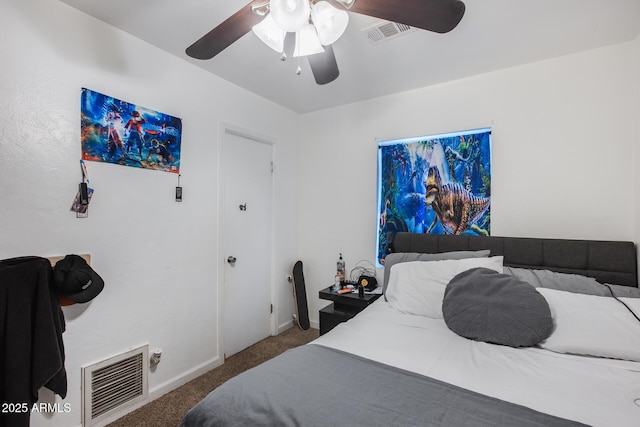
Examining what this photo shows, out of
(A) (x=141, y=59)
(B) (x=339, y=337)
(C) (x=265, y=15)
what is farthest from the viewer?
(A) (x=141, y=59)

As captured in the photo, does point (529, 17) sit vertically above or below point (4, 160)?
above

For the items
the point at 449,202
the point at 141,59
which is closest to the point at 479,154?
the point at 449,202

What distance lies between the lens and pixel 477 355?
4.82ft

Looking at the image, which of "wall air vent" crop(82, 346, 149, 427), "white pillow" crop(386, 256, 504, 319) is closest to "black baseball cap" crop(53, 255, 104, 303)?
"wall air vent" crop(82, 346, 149, 427)

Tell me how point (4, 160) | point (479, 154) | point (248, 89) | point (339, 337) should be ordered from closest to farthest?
1. point (4, 160)
2. point (339, 337)
3. point (479, 154)
4. point (248, 89)

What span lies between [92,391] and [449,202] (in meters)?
2.94

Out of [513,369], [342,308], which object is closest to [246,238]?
[342,308]

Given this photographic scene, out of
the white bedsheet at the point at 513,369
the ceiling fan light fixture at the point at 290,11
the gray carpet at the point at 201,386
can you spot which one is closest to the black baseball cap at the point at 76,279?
the gray carpet at the point at 201,386

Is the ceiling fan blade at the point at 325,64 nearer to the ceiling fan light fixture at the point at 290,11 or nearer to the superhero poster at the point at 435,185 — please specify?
the ceiling fan light fixture at the point at 290,11

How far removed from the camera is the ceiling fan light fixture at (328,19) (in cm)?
135

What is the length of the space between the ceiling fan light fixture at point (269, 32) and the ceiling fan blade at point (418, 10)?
0.42 meters

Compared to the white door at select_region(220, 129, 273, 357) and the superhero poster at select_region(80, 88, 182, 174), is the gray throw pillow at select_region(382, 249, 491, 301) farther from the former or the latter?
the superhero poster at select_region(80, 88, 182, 174)

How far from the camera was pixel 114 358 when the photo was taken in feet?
6.24

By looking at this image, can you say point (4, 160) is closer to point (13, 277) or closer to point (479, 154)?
point (13, 277)
